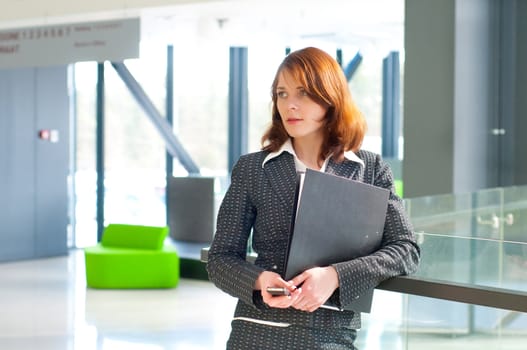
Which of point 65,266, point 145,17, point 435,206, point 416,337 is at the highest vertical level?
point 145,17

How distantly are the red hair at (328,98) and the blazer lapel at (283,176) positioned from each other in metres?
0.04

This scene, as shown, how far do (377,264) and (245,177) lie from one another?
0.36 meters

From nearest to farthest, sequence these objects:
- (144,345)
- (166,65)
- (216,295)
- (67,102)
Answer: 1. (144,345)
2. (216,295)
3. (67,102)
4. (166,65)

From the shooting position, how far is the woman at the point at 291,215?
1.92m

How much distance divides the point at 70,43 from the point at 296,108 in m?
7.05

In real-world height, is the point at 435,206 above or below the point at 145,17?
below

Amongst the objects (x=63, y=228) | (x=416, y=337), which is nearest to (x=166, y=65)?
(x=63, y=228)

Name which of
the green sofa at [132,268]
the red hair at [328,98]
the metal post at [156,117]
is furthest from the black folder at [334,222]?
the metal post at [156,117]

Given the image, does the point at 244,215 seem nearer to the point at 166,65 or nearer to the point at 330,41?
the point at 330,41

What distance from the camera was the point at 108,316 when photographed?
8414 millimetres

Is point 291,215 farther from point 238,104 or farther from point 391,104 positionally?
point 391,104

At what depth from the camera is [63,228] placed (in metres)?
12.9

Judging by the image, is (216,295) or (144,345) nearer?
(144,345)

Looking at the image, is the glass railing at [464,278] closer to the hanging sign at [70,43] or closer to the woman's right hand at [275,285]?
the woman's right hand at [275,285]
